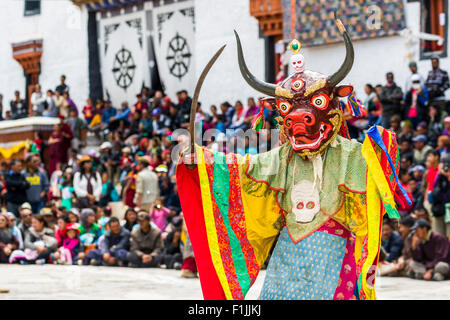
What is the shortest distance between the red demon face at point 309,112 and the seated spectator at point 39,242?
8914 mm

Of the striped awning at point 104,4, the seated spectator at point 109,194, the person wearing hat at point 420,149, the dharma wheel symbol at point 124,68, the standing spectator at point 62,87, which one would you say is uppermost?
the striped awning at point 104,4

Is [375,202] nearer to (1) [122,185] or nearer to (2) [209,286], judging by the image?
(2) [209,286]

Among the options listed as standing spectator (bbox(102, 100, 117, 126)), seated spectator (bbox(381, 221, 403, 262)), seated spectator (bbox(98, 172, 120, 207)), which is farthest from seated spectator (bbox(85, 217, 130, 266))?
standing spectator (bbox(102, 100, 117, 126))

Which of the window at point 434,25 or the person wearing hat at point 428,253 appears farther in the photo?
the window at point 434,25

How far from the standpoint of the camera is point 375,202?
5.60 meters

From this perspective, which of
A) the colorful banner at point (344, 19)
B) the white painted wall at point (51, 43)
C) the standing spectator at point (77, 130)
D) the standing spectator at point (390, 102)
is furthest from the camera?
the white painted wall at point (51, 43)

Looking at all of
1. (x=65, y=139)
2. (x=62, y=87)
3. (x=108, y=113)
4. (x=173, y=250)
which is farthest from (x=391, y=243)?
(x=62, y=87)

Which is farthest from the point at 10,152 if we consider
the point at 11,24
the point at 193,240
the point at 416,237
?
the point at 193,240

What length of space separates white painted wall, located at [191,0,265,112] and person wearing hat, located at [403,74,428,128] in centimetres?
462

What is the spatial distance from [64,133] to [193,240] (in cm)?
1486

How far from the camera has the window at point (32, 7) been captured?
25.3m

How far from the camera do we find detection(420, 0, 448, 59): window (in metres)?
16.1

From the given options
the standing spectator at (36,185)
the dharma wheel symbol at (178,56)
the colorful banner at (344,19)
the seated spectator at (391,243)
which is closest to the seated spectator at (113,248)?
the standing spectator at (36,185)

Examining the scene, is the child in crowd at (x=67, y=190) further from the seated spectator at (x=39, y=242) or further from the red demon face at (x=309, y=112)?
the red demon face at (x=309, y=112)
